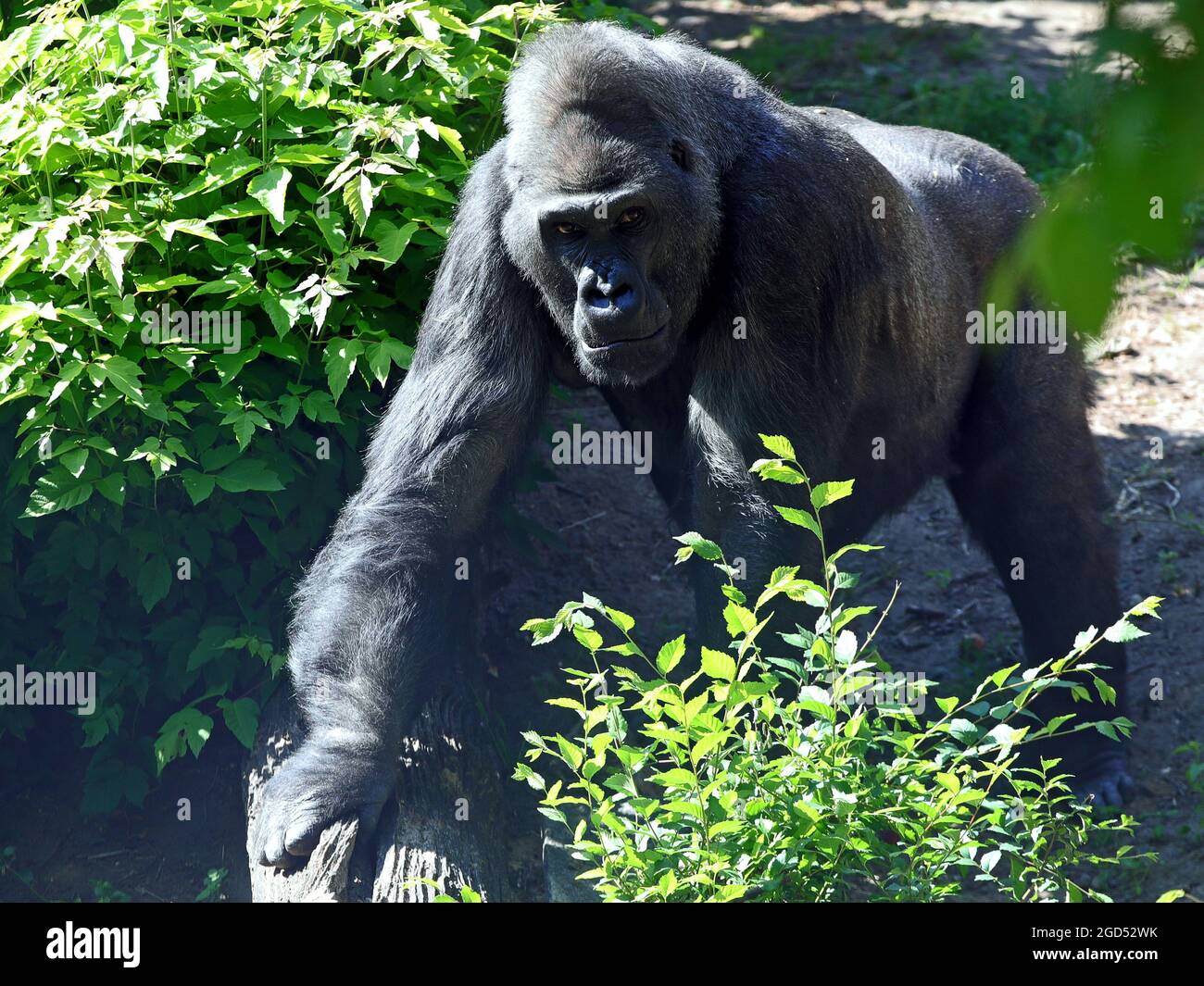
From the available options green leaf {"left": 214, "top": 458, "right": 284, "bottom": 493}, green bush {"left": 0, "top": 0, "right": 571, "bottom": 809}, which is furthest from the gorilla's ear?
green leaf {"left": 214, "top": 458, "right": 284, "bottom": 493}

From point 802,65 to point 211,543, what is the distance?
22.5ft

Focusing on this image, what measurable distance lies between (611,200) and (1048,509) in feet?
7.74

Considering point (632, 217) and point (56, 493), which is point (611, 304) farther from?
point (56, 493)

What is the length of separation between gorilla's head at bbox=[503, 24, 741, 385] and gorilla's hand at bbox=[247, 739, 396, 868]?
142 centimetres

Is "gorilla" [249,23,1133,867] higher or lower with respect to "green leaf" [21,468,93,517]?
higher

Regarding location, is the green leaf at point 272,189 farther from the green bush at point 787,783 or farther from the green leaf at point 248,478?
the green bush at point 787,783

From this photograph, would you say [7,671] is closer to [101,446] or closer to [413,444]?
[101,446]

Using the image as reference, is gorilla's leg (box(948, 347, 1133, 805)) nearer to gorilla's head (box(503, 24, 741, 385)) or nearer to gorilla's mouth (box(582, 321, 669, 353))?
gorilla's head (box(503, 24, 741, 385))

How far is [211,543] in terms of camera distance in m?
5.03

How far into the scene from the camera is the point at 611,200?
434cm

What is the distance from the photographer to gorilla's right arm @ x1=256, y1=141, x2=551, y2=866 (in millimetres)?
4551

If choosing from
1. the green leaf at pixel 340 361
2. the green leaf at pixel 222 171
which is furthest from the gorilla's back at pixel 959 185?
the green leaf at pixel 222 171

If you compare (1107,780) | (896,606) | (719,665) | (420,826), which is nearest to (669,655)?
(719,665)
